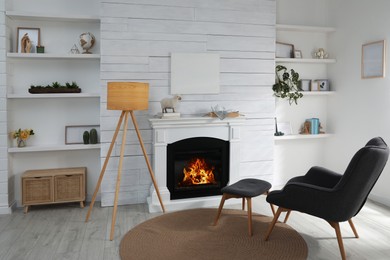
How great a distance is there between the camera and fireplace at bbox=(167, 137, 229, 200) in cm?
414

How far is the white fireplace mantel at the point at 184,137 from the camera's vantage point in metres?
4.01

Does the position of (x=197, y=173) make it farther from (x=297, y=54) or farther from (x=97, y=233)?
(x=297, y=54)

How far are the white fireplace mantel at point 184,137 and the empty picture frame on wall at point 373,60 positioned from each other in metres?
1.72

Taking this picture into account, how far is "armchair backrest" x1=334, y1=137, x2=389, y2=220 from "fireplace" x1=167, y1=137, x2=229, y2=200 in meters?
1.77

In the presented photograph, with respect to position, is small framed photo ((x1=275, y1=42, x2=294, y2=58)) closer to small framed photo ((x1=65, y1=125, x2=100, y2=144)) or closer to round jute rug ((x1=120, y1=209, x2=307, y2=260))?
round jute rug ((x1=120, y1=209, x2=307, y2=260))

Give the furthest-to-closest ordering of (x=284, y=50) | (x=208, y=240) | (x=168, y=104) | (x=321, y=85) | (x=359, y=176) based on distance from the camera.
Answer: (x=321, y=85), (x=284, y=50), (x=168, y=104), (x=208, y=240), (x=359, y=176)

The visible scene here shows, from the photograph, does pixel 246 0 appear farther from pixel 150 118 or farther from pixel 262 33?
Result: pixel 150 118

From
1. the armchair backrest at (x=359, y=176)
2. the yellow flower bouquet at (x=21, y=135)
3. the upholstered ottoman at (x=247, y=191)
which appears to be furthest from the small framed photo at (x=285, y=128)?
the yellow flower bouquet at (x=21, y=135)

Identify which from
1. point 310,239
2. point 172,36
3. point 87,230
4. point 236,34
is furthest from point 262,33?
point 87,230

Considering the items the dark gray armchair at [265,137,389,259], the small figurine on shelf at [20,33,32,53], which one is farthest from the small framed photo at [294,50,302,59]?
the small figurine on shelf at [20,33,32,53]

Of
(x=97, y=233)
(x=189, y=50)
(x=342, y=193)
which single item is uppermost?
(x=189, y=50)

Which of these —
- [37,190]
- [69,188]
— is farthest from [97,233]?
[37,190]

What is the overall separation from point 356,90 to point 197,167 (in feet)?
7.80

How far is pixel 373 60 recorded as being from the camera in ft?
14.1
